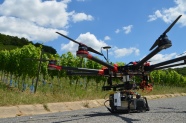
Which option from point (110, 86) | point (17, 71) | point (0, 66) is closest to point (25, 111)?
point (110, 86)

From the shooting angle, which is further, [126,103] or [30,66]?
[30,66]

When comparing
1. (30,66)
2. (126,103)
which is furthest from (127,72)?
(30,66)

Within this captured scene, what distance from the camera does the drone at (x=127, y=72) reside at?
6.27 m

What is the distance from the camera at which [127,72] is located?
8352 millimetres

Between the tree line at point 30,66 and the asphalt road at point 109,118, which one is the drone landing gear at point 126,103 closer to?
the asphalt road at point 109,118

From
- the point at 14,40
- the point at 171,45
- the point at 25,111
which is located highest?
the point at 14,40

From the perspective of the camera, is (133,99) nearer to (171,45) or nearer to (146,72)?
(146,72)

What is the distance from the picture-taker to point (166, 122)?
24.9ft

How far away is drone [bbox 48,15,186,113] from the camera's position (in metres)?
6.27

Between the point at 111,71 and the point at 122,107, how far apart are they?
5.39 ft

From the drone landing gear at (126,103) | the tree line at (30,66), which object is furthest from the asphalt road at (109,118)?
the tree line at (30,66)

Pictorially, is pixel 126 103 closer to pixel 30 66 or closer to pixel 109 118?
pixel 109 118

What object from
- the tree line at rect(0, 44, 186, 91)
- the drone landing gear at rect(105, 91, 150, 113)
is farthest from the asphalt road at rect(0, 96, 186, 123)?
the tree line at rect(0, 44, 186, 91)

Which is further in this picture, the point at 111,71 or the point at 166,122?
the point at 111,71
